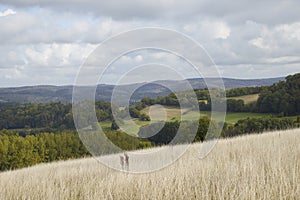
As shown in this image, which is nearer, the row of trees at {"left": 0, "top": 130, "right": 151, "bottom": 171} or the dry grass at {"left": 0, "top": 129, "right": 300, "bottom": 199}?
the dry grass at {"left": 0, "top": 129, "right": 300, "bottom": 199}

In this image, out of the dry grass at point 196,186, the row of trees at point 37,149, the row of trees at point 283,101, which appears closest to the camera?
the dry grass at point 196,186

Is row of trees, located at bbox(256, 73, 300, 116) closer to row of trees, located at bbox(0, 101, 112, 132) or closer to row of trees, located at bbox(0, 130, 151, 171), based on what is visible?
row of trees, located at bbox(0, 130, 151, 171)

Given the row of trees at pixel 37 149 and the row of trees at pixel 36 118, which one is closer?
the row of trees at pixel 37 149

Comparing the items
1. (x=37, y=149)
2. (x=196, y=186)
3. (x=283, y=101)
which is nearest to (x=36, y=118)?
(x=37, y=149)

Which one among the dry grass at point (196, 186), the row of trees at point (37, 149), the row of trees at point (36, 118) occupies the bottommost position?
the row of trees at point (37, 149)

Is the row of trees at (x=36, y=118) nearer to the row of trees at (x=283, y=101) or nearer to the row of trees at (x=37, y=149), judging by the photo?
the row of trees at (x=37, y=149)

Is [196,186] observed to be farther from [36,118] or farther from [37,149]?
[36,118]

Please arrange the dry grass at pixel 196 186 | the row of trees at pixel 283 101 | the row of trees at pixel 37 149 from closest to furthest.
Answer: the dry grass at pixel 196 186, the row of trees at pixel 283 101, the row of trees at pixel 37 149

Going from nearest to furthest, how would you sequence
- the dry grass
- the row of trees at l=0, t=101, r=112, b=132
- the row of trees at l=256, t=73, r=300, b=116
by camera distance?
1. the dry grass
2. the row of trees at l=256, t=73, r=300, b=116
3. the row of trees at l=0, t=101, r=112, b=132

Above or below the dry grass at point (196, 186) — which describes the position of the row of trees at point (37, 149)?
below

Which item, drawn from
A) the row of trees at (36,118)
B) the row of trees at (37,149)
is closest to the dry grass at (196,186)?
the row of trees at (37,149)

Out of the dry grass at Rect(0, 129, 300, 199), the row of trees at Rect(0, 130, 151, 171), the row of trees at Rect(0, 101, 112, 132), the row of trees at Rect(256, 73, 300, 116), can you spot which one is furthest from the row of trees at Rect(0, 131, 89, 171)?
the dry grass at Rect(0, 129, 300, 199)

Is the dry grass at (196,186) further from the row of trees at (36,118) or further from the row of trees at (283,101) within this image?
the row of trees at (36,118)

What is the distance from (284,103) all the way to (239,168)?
133 ft
